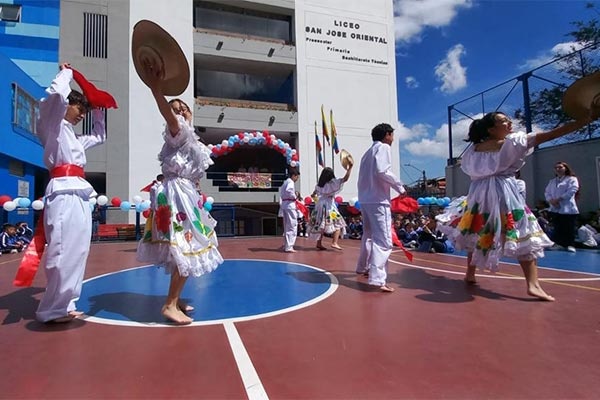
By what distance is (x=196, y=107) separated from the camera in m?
19.3

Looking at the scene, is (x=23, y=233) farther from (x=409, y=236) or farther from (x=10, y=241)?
(x=409, y=236)

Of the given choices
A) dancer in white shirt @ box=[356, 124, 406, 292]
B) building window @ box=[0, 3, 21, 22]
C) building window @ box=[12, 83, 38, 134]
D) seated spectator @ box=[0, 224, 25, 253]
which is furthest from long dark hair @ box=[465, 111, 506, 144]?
building window @ box=[0, 3, 21, 22]

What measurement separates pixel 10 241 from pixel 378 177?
35.5 ft

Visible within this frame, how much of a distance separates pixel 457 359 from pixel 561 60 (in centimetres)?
1298

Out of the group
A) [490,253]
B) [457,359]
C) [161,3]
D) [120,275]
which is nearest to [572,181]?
[490,253]

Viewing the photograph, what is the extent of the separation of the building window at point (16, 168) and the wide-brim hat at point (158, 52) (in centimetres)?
1448

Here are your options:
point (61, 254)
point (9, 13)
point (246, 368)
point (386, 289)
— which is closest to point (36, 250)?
point (61, 254)

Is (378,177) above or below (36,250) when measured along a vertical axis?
above

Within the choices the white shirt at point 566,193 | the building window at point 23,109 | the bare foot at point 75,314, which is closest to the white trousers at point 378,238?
the bare foot at point 75,314

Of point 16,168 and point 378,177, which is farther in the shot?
point 16,168

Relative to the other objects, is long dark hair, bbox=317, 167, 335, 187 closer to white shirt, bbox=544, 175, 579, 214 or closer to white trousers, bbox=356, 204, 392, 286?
white trousers, bbox=356, 204, 392, 286

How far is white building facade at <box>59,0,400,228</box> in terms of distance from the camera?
58.9ft

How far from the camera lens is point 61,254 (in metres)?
2.86

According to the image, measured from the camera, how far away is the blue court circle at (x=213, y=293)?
3.12 metres
